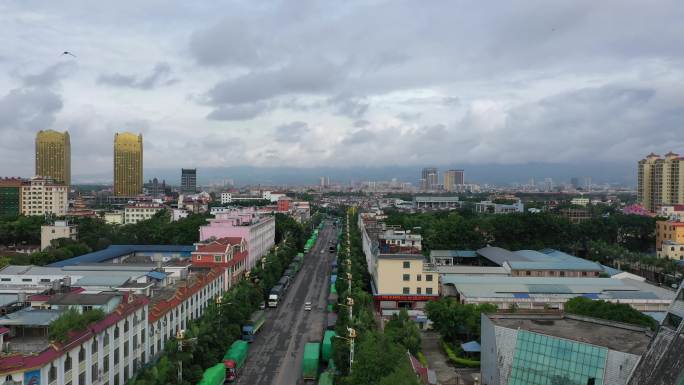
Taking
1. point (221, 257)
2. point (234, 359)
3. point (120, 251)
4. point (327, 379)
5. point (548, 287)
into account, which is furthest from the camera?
point (120, 251)

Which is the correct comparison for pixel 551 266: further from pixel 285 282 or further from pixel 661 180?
pixel 661 180

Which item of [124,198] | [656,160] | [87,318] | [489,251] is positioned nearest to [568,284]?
[489,251]

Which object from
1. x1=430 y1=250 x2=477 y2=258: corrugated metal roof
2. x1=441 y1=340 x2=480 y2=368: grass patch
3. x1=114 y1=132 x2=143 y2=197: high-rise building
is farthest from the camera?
x1=114 y1=132 x2=143 y2=197: high-rise building

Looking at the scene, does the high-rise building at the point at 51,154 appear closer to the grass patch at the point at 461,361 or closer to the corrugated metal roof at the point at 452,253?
the corrugated metal roof at the point at 452,253

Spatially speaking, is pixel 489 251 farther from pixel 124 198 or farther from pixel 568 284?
pixel 124 198

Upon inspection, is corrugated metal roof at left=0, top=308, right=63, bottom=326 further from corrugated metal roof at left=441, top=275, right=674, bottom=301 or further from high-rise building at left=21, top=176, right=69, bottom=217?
high-rise building at left=21, top=176, right=69, bottom=217

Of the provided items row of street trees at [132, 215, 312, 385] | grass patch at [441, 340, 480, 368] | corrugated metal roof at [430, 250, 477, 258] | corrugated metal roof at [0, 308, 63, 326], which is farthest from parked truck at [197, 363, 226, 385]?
corrugated metal roof at [430, 250, 477, 258]

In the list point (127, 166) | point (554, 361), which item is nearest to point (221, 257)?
point (554, 361)
